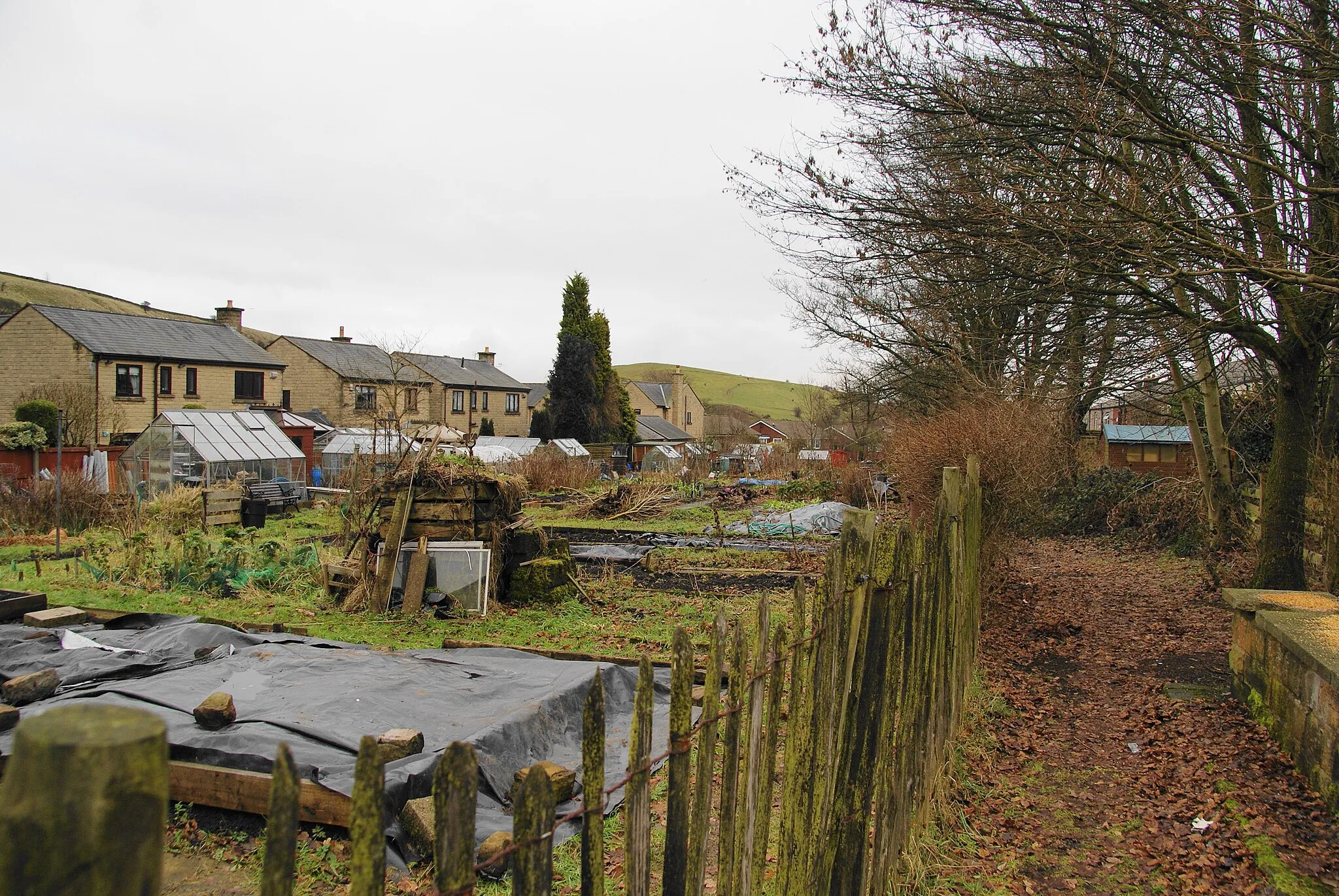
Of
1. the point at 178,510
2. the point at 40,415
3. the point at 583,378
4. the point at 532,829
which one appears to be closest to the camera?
the point at 532,829

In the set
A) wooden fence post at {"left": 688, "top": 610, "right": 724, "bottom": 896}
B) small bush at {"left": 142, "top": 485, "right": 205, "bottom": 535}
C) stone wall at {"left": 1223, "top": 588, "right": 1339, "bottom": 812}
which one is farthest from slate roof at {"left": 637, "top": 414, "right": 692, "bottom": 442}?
wooden fence post at {"left": 688, "top": 610, "right": 724, "bottom": 896}

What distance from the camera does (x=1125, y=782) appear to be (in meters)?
5.48

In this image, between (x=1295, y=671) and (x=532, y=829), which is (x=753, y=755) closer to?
(x=532, y=829)

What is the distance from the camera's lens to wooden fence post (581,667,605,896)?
64.3 inches

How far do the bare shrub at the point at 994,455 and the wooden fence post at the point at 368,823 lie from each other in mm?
9305

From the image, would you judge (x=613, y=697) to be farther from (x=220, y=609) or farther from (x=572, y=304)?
(x=572, y=304)

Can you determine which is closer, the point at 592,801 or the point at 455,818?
the point at 455,818

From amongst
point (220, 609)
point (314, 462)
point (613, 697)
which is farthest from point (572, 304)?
point (613, 697)

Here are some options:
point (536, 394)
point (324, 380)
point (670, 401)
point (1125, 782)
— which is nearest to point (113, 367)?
point (324, 380)

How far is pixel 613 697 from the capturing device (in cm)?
639

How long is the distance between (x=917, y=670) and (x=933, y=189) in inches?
224

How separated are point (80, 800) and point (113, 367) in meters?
38.7

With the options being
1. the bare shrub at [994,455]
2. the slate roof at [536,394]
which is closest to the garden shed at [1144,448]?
the bare shrub at [994,455]

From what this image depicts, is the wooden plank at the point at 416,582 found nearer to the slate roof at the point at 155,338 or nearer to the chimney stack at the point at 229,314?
the slate roof at the point at 155,338
